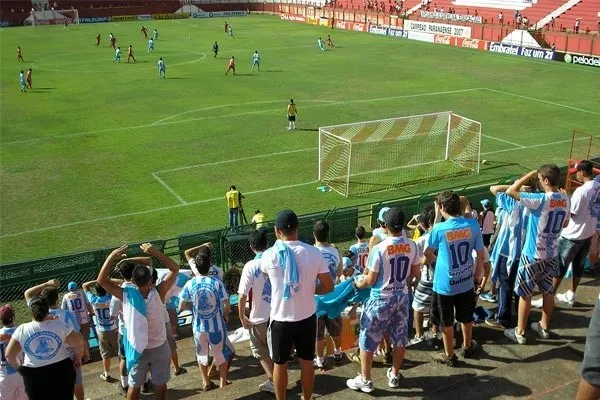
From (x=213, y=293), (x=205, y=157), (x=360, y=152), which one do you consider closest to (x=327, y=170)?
(x=360, y=152)

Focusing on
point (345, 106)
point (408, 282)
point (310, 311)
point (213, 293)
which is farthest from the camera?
point (345, 106)

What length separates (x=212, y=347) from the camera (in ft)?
25.8

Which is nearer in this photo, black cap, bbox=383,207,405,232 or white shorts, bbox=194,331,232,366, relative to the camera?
black cap, bbox=383,207,405,232

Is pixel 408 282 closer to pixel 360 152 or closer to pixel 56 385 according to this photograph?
pixel 56 385

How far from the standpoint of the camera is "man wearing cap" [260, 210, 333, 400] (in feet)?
19.2

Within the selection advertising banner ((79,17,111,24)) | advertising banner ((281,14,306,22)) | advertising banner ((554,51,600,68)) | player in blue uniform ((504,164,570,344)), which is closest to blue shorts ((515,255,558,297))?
player in blue uniform ((504,164,570,344))

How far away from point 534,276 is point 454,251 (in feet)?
4.57

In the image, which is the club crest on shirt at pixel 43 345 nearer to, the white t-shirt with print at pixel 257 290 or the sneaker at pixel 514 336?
the white t-shirt with print at pixel 257 290

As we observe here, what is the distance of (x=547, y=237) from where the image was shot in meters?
7.39

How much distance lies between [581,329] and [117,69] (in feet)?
139

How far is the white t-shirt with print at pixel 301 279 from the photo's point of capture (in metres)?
5.84

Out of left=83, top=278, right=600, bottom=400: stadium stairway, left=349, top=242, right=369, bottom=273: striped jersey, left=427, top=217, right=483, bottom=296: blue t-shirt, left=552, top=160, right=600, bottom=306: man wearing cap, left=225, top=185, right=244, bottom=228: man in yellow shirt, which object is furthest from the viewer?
left=225, top=185, right=244, bottom=228: man in yellow shirt

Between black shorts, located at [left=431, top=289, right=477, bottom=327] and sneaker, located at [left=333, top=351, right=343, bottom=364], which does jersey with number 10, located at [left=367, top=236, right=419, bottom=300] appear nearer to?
black shorts, located at [left=431, top=289, right=477, bottom=327]

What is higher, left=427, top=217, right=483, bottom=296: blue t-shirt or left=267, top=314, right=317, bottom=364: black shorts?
left=427, top=217, right=483, bottom=296: blue t-shirt
